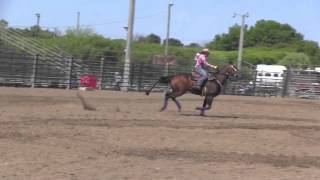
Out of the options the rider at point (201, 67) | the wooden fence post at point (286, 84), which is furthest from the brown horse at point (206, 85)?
the wooden fence post at point (286, 84)

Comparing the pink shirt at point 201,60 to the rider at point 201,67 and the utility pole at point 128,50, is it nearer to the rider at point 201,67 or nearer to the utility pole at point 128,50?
the rider at point 201,67

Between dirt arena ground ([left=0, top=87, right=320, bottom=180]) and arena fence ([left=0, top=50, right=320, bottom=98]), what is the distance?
17.1m

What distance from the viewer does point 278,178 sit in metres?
10.1

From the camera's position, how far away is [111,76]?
4303cm

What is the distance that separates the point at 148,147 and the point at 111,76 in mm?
30204

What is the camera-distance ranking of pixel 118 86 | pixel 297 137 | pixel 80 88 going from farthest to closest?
pixel 118 86, pixel 80 88, pixel 297 137

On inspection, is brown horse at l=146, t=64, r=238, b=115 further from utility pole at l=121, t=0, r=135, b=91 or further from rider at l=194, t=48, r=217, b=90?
utility pole at l=121, t=0, r=135, b=91

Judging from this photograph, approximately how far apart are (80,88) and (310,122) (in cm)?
1926

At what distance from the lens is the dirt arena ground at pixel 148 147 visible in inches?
401

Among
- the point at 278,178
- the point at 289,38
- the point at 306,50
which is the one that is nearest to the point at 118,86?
the point at 278,178

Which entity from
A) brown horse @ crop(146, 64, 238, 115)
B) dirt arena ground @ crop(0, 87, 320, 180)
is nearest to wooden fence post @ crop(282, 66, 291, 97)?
brown horse @ crop(146, 64, 238, 115)

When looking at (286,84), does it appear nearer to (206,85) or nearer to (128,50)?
(128,50)

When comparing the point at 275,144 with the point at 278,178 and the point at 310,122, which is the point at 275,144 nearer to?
the point at 278,178

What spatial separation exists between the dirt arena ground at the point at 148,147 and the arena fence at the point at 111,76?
17063 millimetres
